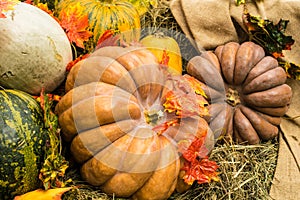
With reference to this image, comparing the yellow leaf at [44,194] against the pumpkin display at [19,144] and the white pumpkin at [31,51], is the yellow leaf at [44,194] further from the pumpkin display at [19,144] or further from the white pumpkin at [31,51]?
the white pumpkin at [31,51]

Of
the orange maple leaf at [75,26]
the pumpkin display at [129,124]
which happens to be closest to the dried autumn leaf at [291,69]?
the pumpkin display at [129,124]

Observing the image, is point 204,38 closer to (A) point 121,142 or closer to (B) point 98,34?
(B) point 98,34

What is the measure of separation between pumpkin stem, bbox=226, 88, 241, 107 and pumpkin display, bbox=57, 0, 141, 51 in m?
0.75

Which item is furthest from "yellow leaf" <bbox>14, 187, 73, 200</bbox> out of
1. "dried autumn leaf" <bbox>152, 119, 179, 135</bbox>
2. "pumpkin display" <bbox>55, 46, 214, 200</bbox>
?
"dried autumn leaf" <bbox>152, 119, 179, 135</bbox>

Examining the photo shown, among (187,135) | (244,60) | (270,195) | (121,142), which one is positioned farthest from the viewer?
(244,60)

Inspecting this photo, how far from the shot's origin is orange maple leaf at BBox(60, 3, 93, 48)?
110 inches

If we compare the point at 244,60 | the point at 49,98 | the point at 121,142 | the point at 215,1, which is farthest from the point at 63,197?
the point at 215,1

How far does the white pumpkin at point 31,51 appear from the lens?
7.74 ft

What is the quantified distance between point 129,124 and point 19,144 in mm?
562

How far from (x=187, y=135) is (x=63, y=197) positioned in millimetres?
746

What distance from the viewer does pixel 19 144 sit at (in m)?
2.12

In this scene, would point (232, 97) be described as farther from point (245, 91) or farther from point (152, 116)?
point (152, 116)

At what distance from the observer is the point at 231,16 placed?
3221 mm

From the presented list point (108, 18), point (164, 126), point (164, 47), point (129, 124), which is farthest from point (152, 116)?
point (108, 18)
